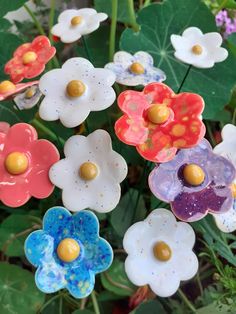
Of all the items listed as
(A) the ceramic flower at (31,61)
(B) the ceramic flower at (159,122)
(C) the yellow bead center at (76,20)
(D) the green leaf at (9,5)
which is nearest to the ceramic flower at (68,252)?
(B) the ceramic flower at (159,122)

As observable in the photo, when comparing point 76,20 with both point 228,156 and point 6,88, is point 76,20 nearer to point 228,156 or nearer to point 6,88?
point 6,88

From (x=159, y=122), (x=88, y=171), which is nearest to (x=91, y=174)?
(x=88, y=171)

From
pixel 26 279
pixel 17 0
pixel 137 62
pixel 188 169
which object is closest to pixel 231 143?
pixel 188 169

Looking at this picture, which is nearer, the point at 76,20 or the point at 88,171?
the point at 88,171

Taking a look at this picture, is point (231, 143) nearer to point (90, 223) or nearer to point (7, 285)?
point (90, 223)

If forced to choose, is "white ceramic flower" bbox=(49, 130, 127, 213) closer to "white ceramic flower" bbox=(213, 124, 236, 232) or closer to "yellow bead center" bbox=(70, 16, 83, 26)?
"white ceramic flower" bbox=(213, 124, 236, 232)

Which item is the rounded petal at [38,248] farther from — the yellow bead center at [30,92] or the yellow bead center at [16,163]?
the yellow bead center at [30,92]

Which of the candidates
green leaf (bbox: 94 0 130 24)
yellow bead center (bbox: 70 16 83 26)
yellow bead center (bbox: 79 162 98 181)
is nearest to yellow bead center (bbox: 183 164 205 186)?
yellow bead center (bbox: 79 162 98 181)

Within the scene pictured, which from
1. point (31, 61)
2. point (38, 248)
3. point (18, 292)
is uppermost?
point (31, 61)
